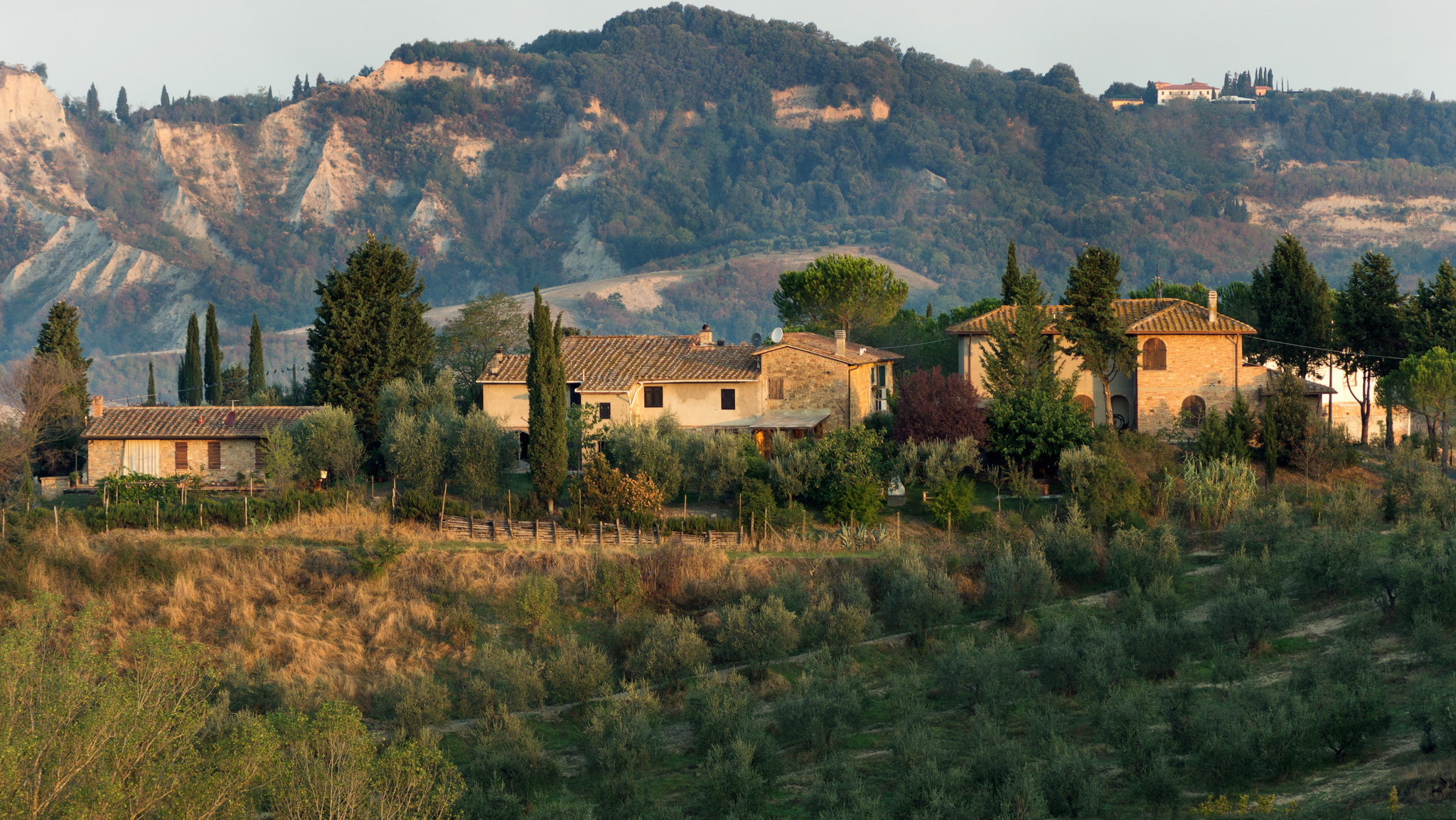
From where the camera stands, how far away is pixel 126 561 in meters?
31.0

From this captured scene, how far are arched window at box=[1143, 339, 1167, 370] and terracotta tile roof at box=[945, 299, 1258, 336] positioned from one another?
17.4 inches

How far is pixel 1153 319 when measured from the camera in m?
42.9

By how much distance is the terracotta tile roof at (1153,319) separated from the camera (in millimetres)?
42156

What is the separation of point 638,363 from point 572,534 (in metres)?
12.3

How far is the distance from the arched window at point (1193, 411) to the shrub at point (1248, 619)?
→ 17.5 meters

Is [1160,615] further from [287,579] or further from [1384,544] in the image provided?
[287,579]

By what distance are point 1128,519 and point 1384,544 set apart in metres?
5.98

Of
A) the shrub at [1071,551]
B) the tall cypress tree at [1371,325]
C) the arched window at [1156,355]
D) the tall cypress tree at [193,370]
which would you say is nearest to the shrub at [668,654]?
the shrub at [1071,551]

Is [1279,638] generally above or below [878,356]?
below

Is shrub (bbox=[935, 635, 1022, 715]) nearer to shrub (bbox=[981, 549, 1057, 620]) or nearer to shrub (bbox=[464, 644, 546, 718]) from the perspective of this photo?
shrub (bbox=[981, 549, 1057, 620])

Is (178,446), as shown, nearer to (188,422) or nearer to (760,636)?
(188,422)

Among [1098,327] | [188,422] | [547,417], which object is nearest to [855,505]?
[547,417]

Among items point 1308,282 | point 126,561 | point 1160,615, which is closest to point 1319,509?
point 1160,615

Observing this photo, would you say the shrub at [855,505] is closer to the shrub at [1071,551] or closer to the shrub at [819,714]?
the shrub at [1071,551]
